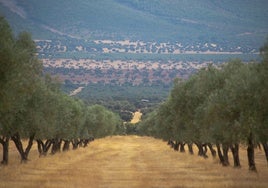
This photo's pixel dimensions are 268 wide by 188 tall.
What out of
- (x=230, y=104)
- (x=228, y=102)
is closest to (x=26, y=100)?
(x=228, y=102)

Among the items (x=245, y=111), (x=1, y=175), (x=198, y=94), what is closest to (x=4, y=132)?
(x=1, y=175)

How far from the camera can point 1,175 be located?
123 feet

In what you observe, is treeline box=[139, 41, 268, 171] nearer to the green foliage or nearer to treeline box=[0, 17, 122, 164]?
the green foliage

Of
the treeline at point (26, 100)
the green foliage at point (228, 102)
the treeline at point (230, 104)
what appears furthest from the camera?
the green foliage at point (228, 102)

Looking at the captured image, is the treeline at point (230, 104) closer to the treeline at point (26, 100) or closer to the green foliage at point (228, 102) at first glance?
the green foliage at point (228, 102)

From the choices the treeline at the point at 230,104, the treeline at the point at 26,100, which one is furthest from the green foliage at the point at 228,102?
the treeline at the point at 26,100

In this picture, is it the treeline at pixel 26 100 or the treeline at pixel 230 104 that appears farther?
the treeline at pixel 230 104

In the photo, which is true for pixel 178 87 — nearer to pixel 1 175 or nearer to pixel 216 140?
pixel 216 140

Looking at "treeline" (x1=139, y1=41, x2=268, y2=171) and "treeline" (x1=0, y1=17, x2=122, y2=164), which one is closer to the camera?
"treeline" (x1=0, y1=17, x2=122, y2=164)

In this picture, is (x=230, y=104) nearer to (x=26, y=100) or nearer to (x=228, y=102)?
(x=228, y=102)

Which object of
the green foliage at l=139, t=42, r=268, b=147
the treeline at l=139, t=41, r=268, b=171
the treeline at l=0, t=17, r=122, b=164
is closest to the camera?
the treeline at l=0, t=17, r=122, b=164

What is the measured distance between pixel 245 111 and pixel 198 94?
15.4 metres

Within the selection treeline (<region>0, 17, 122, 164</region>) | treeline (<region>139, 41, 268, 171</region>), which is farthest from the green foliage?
treeline (<region>0, 17, 122, 164</region>)

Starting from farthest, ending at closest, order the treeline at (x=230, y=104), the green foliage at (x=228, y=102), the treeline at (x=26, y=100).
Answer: the green foliage at (x=228, y=102) → the treeline at (x=230, y=104) → the treeline at (x=26, y=100)
